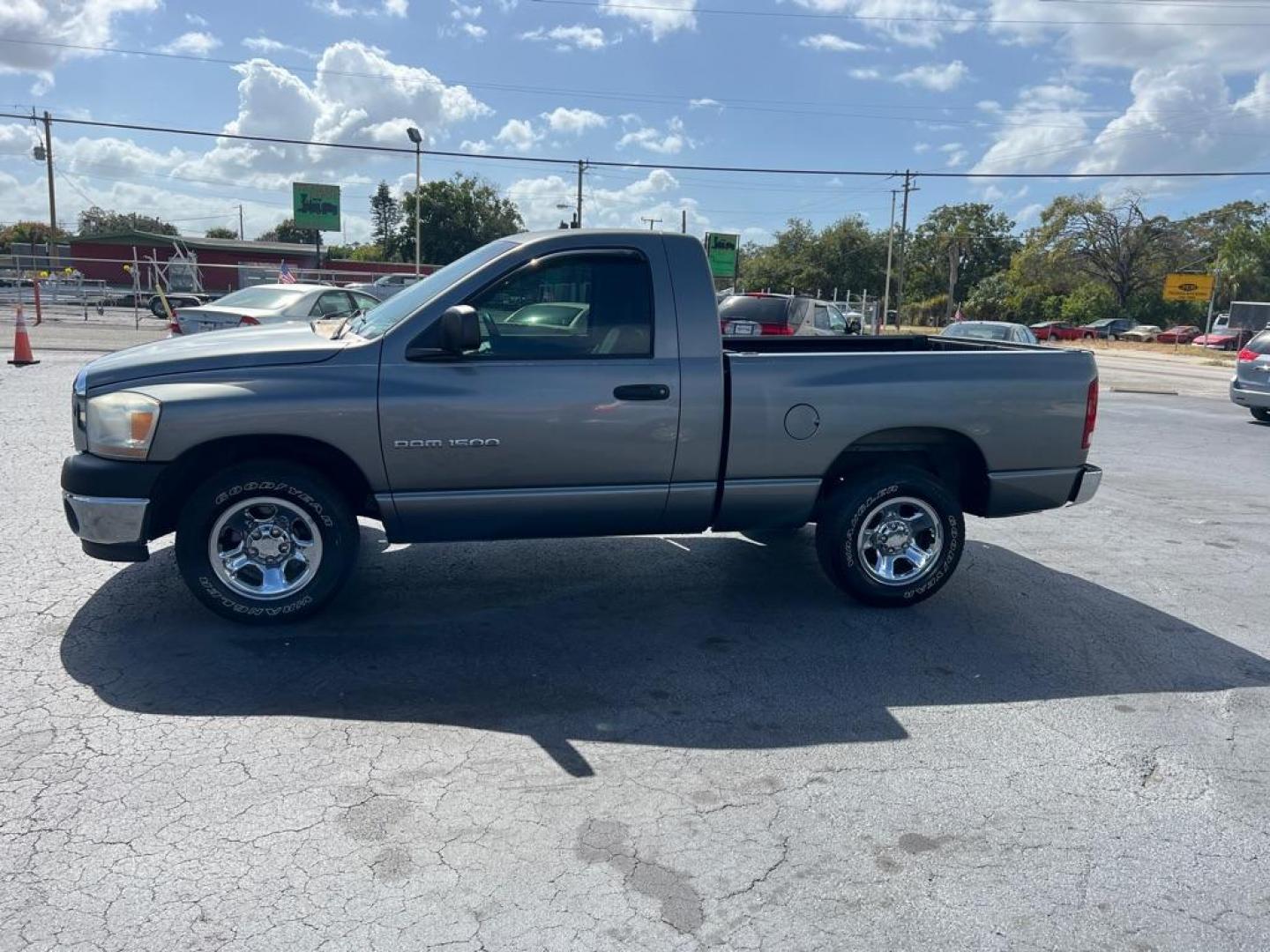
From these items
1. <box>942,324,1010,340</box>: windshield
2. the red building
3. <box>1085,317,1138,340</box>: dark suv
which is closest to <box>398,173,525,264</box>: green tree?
the red building

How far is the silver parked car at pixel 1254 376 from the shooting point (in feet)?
49.2

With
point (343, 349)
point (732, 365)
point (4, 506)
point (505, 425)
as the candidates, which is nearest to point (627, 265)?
point (732, 365)

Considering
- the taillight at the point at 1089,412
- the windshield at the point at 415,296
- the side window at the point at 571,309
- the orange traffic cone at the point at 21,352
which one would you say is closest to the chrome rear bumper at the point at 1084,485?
the taillight at the point at 1089,412

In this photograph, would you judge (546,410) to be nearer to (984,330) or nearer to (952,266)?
(984,330)

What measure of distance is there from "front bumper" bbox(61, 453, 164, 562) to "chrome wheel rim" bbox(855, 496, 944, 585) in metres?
3.71

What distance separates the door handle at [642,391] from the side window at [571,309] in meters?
0.18

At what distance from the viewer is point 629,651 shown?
15.8 feet

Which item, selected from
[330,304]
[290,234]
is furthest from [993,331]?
[290,234]

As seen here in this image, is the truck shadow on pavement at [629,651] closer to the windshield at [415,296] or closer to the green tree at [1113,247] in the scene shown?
the windshield at [415,296]

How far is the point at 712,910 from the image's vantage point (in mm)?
2881

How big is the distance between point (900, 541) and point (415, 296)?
3.05 metres

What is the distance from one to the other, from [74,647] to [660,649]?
9.29 feet

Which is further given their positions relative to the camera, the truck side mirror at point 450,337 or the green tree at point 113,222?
the green tree at point 113,222


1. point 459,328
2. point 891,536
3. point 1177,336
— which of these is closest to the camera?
point 459,328
